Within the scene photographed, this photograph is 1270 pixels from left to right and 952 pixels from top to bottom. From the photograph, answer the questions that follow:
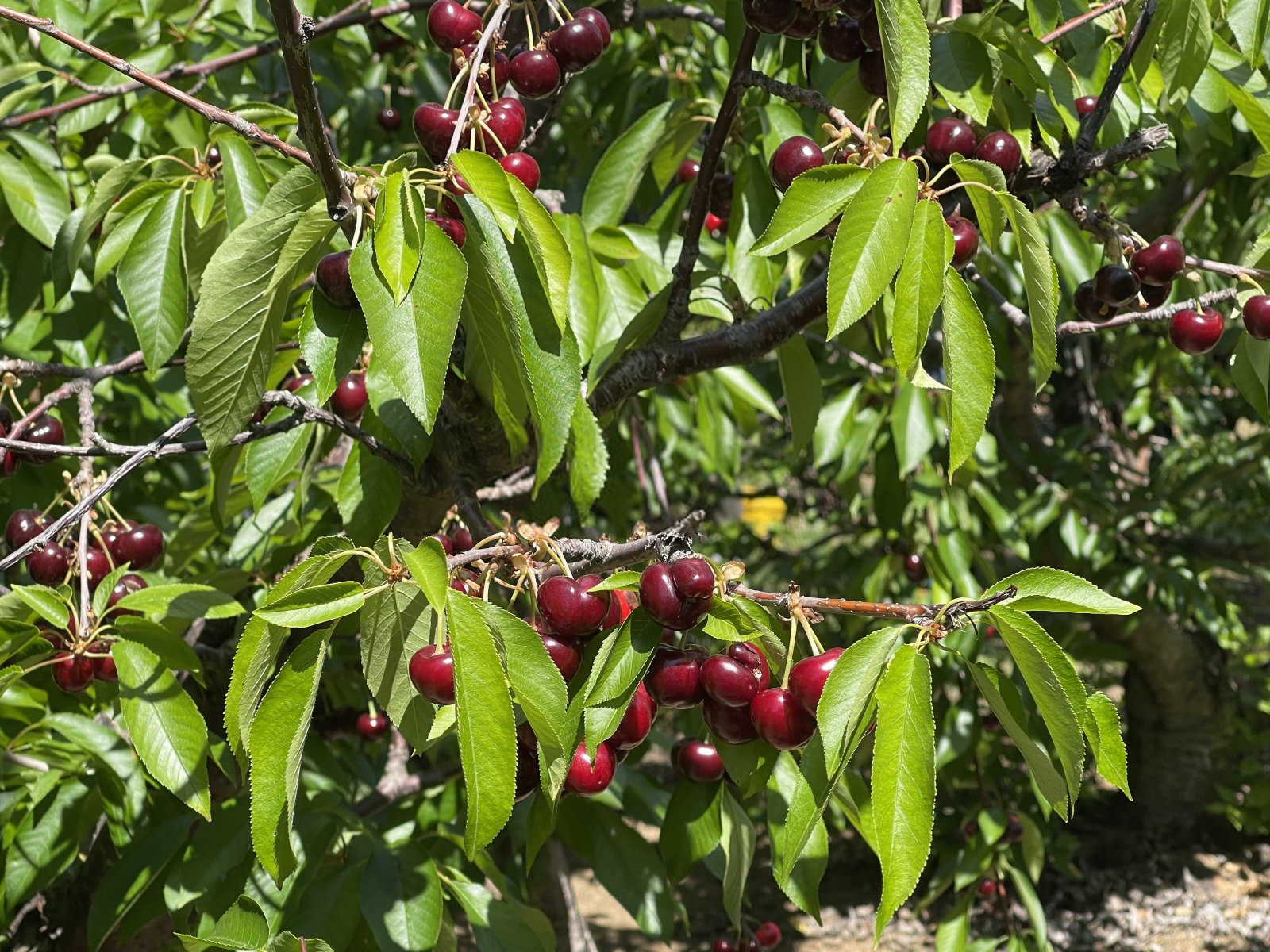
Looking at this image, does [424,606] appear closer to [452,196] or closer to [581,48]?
[452,196]

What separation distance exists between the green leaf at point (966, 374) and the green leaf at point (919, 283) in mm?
31

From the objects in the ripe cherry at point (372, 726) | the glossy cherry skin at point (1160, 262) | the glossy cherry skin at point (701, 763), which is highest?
the glossy cherry skin at point (1160, 262)

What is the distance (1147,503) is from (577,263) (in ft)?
11.2

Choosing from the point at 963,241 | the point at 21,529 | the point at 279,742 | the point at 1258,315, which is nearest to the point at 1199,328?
the point at 1258,315

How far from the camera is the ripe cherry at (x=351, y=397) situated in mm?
1795

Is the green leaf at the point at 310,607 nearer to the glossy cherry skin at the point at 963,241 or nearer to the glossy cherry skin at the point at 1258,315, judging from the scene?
the glossy cherry skin at the point at 963,241

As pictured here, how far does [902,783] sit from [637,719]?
362mm

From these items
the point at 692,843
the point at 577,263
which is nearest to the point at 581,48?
the point at 577,263

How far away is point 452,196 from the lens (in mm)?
1209

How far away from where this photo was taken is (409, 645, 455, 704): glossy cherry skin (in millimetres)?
1137

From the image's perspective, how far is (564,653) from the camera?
123 cm

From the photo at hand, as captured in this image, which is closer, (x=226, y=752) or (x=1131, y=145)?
(x=1131, y=145)

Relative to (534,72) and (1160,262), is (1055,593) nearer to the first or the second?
(1160,262)

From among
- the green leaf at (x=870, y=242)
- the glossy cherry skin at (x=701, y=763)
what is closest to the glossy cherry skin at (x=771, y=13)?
the green leaf at (x=870, y=242)
